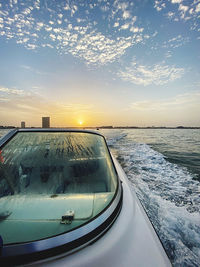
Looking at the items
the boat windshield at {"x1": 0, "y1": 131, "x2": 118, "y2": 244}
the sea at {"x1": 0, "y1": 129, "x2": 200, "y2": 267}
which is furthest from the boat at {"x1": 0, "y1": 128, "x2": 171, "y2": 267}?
the sea at {"x1": 0, "y1": 129, "x2": 200, "y2": 267}

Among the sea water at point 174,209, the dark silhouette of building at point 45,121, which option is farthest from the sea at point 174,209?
the dark silhouette of building at point 45,121

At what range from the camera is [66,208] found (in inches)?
45.8

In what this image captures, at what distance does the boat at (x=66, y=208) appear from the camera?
2.49 feet

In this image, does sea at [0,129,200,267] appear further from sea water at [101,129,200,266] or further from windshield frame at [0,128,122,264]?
windshield frame at [0,128,122,264]

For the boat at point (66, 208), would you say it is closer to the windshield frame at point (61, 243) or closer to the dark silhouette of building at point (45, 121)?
the windshield frame at point (61, 243)

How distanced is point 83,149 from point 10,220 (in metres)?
1.29

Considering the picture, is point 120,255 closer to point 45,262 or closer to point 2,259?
point 45,262

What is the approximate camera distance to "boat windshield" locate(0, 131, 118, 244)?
98 cm

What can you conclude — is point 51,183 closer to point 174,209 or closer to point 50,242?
point 50,242

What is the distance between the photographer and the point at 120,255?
81cm

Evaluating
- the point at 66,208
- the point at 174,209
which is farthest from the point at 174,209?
the point at 66,208

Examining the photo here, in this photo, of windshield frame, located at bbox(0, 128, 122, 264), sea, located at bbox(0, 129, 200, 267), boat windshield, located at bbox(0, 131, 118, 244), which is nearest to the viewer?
windshield frame, located at bbox(0, 128, 122, 264)

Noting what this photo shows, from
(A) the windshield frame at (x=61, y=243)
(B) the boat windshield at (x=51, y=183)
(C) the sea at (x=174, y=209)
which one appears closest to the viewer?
(A) the windshield frame at (x=61, y=243)

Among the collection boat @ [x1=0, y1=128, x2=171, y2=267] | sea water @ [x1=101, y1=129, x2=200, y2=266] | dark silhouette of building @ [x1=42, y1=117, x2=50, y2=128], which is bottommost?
sea water @ [x1=101, y1=129, x2=200, y2=266]
